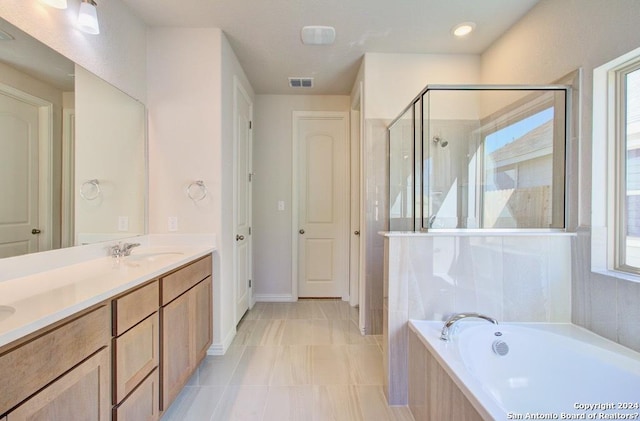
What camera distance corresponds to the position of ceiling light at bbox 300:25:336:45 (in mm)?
2049

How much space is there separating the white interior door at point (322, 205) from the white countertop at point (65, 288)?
5.93 ft

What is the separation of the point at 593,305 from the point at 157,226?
113 inches

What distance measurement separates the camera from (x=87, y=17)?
1434 mm

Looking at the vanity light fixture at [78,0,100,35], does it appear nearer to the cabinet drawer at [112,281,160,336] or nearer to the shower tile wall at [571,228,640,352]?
the cabinet drawer at [112,281,160,336]

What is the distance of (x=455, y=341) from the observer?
1.37 meters

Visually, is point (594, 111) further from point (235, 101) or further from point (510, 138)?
point (235, 101)

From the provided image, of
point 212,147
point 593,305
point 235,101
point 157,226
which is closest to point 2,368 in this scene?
point 157,226

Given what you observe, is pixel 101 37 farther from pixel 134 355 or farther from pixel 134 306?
pixel 134 355

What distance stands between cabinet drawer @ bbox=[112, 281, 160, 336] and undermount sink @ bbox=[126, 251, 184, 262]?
44cm

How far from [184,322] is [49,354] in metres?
0.84

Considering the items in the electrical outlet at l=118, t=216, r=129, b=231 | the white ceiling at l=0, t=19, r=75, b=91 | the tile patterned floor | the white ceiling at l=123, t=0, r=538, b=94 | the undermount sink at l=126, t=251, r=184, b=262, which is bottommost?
the tile patterned floor

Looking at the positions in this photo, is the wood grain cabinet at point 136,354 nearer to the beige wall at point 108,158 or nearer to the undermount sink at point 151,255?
the undermount sink at point 151,255

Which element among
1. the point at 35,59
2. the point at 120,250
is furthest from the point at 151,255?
the point at 35,59

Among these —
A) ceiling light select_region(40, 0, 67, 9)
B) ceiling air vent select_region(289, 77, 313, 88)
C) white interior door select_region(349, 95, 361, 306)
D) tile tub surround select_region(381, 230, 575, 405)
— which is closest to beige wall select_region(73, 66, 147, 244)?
ceiling light select_region(40, 0, 67, 9)
